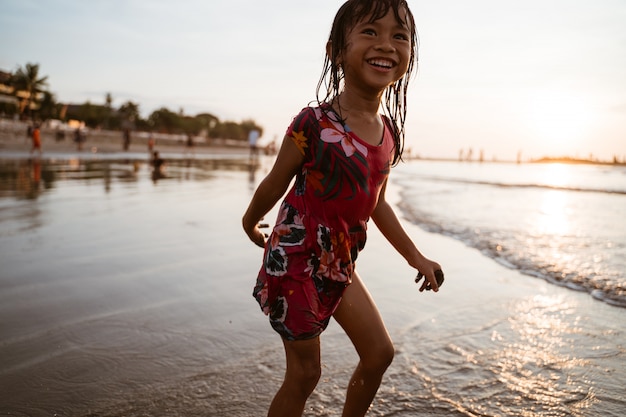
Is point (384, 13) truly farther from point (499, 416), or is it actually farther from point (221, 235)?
point (221, 235)

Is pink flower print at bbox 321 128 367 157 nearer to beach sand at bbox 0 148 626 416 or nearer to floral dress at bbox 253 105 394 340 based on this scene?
floral dress at bbox 253 105 394 340

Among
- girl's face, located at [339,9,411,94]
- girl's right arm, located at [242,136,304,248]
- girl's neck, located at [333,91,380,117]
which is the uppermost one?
girl's face, located at [339,9,411,94]

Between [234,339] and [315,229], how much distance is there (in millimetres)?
1640

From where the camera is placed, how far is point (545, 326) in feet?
11.5

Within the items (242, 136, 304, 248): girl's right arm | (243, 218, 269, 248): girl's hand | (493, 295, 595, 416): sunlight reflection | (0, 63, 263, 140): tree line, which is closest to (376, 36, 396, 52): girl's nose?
(242, 136, 304, 248): girl's right arm

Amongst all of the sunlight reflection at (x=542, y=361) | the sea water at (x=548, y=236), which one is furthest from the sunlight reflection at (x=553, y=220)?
the sunlight reflection at (x=542, y=361)

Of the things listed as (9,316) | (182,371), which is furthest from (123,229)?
(182,371)

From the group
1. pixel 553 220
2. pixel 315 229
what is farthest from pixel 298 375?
pixel 553 220

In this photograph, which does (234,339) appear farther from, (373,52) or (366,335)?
(373,52)

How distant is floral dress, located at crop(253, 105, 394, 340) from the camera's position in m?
1.63

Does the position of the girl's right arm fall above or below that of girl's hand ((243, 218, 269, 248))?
above

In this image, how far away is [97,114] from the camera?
8075cm

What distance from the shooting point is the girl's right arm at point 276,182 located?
1.66 metres

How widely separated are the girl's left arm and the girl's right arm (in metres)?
0.48
